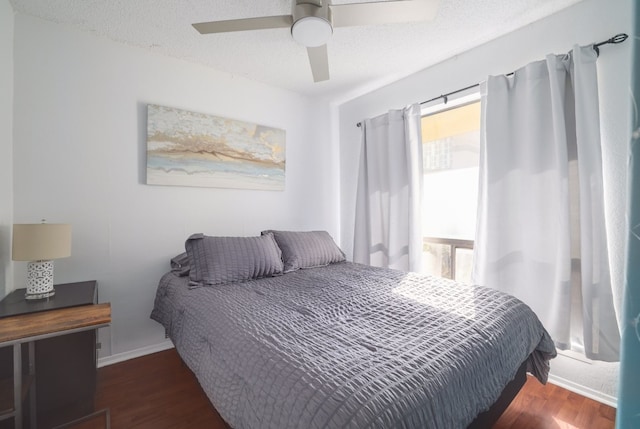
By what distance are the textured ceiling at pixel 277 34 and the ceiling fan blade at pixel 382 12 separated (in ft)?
1.27

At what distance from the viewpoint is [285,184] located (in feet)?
9.41

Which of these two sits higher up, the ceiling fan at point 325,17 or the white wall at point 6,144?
the ceiling fan at point 325,17

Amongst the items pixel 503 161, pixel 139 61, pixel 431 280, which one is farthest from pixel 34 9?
pixel 503 161

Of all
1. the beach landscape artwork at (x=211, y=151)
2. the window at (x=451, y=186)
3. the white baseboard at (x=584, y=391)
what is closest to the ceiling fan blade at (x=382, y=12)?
the window at (x=451, y=186)

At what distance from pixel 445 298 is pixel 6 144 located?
8.93ft

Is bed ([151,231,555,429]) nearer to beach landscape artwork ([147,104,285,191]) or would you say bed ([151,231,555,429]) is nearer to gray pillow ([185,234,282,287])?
gray pillow ([185,234,282,287])

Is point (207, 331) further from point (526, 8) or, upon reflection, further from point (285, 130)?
point (526, 8)

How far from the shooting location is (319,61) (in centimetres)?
180

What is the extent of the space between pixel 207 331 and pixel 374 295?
0.90 m

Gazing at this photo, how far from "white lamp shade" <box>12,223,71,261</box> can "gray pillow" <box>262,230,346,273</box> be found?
1368mm

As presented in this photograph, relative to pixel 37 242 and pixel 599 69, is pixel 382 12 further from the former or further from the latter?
pixel 37 242

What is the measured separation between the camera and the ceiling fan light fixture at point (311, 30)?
135cm

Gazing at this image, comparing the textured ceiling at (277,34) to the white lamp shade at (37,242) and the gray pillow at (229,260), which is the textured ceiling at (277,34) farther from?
the gray pillow at (229,260)

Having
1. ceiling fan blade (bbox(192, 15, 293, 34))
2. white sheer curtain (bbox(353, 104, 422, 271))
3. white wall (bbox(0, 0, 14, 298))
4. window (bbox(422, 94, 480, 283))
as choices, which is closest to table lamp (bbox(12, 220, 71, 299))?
white wall (bbox(0, 0, 14, 298))
